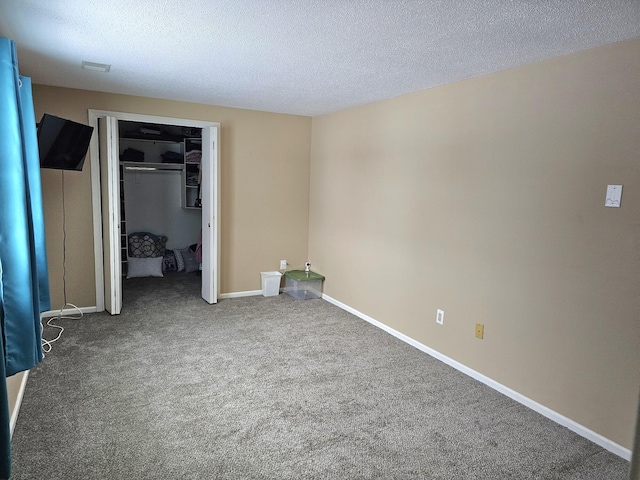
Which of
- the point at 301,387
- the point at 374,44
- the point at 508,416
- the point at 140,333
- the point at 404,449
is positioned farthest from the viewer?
the point at 140,333

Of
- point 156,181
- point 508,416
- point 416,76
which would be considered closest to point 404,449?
point 508,416

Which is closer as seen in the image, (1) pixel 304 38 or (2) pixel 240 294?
(1) pixel 304 38

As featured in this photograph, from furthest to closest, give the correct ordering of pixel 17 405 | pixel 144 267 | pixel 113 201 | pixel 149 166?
pixel 149 166, pixel 144 267, pixel 113 201, pixel 17 405

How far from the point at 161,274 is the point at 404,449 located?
4601mm

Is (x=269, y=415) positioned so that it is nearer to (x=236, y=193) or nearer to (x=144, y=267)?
(x=236, y=193)

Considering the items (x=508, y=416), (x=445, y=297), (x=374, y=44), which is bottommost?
(x=508, y=416)

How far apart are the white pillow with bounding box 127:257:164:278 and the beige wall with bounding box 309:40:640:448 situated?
10.7 ft

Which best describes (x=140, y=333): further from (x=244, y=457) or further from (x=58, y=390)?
(x=244, y=457)

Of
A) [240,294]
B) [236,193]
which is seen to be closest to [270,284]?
[240,294]

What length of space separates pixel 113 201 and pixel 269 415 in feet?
9.08

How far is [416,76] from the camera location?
3141mm

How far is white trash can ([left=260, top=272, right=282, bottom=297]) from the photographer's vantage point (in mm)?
5129

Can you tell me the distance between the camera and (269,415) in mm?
2529

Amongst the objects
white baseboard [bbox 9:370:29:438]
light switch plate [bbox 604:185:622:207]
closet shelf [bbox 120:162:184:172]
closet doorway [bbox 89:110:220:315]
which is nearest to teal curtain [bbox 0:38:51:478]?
white baseboard [bbox 9:370:29:438]
